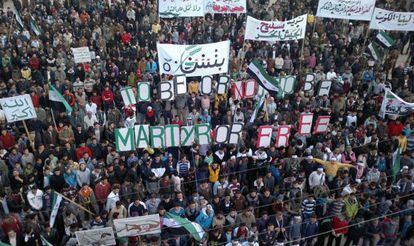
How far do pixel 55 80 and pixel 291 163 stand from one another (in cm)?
785

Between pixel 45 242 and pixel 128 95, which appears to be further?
pixel 128 95

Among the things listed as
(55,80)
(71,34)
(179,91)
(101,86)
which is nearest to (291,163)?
(179,91)

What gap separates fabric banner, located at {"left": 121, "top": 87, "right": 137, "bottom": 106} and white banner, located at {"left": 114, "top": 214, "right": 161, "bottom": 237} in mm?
4171

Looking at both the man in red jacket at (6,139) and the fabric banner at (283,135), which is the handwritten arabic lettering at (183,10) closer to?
the fabric banner at (283,135)

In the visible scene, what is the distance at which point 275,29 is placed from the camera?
14188 mm

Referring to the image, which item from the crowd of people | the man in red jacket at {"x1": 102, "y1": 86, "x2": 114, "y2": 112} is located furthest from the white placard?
the man in red jacket at {"x1": 102, "y1": 86, "x2": 114, "y2": 112}

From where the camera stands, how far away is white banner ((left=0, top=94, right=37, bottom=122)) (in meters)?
10.8

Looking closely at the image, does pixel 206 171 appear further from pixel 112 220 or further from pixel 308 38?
pixel 308 38

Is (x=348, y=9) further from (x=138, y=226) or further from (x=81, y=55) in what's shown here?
(x=138, y=226)

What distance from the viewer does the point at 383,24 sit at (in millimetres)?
15773

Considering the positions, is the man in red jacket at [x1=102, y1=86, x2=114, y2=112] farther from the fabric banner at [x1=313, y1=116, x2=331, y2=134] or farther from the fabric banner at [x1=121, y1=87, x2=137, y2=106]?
the fabric banner at [x1=313, y1=116, x2=331, y2=134]

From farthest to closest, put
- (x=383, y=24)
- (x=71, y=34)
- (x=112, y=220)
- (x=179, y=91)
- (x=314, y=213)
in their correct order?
(x=71, y=34)
(x=383, y=24)
(x=179, y=91)
(x=314, y=213)
(x=112, y=220)

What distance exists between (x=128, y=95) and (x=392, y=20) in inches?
379

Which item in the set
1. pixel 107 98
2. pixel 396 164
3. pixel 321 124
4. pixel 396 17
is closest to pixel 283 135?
pixel 321 124
